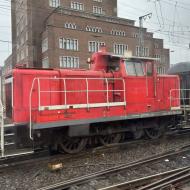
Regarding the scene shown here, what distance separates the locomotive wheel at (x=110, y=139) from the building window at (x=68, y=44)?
49.7m

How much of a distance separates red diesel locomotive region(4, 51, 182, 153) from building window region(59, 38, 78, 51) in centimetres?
4834

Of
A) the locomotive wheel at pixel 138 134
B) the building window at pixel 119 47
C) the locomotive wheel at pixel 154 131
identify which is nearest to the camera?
the locomotive wheel at pixel 138 134

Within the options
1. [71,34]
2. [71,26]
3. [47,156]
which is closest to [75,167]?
[47,156]

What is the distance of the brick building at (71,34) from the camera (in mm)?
59469

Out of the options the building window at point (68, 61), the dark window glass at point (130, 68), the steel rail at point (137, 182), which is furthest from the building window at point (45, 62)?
the steel rail at point (137, 182)

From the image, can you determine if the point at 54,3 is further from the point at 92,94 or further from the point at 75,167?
the point at 75,167

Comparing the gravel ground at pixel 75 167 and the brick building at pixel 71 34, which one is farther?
the brick building at pixel 71 34

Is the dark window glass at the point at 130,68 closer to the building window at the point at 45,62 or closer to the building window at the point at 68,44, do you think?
the building window at the point at 68,44

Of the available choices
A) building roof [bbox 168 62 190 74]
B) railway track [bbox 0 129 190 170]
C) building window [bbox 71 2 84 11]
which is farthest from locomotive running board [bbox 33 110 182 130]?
building window [bbox 71 2 84 11]

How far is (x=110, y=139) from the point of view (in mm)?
10898

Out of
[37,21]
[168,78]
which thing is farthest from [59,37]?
[168,78]

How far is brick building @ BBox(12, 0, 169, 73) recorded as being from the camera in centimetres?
5947

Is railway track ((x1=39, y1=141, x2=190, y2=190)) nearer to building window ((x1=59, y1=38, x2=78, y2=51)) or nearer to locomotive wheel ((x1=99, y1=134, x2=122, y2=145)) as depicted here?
locomotive wheel ((x1=99, y1=134, x2=122, y2=145))

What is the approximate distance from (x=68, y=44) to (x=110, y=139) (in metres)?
50.7
